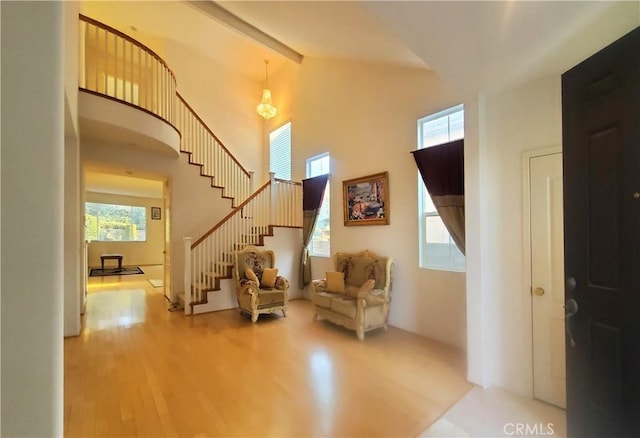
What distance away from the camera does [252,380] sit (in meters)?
2.53

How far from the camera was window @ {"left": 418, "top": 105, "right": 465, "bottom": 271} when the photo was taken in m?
3.46

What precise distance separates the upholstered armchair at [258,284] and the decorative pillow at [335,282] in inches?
30.2

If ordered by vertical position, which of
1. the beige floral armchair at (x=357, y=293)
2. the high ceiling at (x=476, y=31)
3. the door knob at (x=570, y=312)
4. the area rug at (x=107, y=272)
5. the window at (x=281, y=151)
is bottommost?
the area rug at (x=107, y=272)

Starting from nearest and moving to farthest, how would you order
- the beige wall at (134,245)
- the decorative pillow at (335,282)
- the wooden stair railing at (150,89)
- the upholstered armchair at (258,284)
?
the wooden stair railing at (150,89), the decorative pillow at (335,282), the upholstered armchair at (258,284), the beige wall at (134,245)

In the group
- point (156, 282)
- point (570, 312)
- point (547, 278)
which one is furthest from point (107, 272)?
point (570, 312)

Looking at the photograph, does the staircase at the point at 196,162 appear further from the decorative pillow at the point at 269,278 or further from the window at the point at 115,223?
the window at the point at 115,223

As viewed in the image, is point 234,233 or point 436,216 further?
point 234,233

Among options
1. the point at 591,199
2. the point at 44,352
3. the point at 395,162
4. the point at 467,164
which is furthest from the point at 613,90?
the point at 395,162

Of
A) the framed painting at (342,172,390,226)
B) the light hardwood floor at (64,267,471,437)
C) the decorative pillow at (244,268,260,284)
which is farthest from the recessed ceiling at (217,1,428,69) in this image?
the decorative pillow at (244,268,260,284)

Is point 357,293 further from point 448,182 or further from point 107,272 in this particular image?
point 107,272

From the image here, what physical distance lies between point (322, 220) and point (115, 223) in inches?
358

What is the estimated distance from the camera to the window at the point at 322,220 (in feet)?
17.6

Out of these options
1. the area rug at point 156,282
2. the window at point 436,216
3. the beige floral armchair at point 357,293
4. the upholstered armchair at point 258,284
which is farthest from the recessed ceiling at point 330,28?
the area rug at point 156,282

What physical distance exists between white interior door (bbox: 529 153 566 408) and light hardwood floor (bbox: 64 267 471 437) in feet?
2.11
